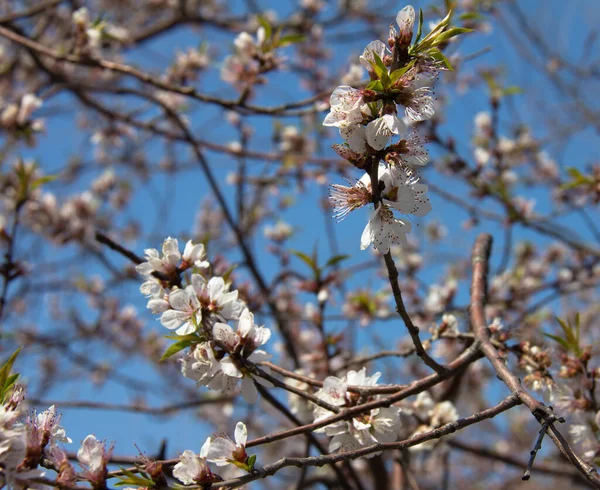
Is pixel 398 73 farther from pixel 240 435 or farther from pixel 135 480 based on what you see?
pixel 135 480

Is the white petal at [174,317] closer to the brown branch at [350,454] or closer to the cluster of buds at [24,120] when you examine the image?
the brown branch at [350,454]

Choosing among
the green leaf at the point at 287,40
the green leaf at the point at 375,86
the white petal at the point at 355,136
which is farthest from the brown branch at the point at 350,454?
the green leaf at the point at 287,40

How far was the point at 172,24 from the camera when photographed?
4.94 metres

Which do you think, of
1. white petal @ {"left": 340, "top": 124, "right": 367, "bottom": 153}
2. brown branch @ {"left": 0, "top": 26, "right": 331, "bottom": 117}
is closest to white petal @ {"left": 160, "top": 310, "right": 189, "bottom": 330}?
white petal @ {"left": 340, "top": 124, "right": 367, "bottom": 153}

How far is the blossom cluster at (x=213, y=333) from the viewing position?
1354 mm

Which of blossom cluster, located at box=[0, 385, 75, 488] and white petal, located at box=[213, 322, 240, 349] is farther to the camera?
white petal, located at box=[213, 322, 240, 349]

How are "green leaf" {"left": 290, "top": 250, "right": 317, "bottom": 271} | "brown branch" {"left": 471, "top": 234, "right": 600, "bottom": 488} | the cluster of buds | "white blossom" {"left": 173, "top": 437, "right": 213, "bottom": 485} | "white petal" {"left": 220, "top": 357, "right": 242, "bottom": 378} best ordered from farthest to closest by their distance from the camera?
1. the cluster of buds
2. "green leaf" {"left": 290, "top": 250, "right": 317, "bottom": 271}
3. "white petal" {"left": 220, "top": 357, "right": 242, "bottom": 378}
4. "white blossom" {"left": 173, "top": 437, "right": 213, "bottom": 485}
5. "brown branch" {"left": 471, "top": 234, "right": 600, "bottom": 488}

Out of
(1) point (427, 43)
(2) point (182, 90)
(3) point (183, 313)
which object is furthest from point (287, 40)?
(3) point (183, 313)

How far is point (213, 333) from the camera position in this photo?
1.35 meters

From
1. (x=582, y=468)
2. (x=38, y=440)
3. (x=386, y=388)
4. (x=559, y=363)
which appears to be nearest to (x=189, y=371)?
(x=38, y=440)

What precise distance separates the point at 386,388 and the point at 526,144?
3772 mm

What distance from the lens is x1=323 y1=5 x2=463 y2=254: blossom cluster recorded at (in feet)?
3.85

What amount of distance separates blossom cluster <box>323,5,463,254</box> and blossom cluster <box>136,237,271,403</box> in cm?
40

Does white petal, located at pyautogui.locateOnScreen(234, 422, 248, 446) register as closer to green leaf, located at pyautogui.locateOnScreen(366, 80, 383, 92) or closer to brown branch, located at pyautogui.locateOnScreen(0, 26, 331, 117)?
green leaf, located at pyautogui.locateOnScreen(366, 80, 383, 92)
